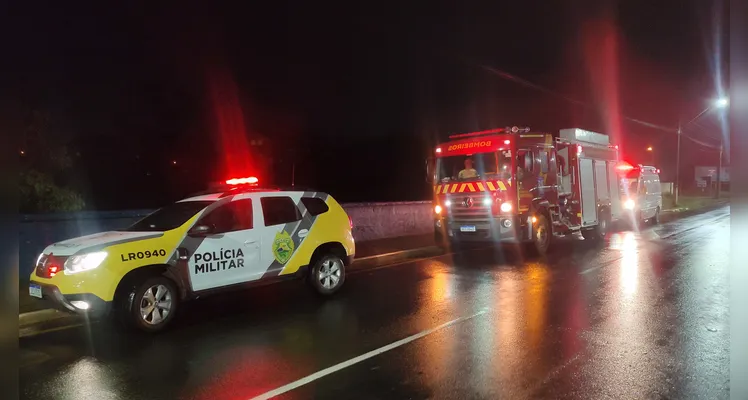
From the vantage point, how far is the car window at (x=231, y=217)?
698 cm

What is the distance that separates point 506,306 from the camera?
7363 mm

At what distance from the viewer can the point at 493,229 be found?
468 inches

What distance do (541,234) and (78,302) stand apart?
1014 cm

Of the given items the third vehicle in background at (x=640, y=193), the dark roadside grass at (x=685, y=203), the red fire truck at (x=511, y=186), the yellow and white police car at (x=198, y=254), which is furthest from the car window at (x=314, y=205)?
the dark roadside grass at (x=685, y=203)

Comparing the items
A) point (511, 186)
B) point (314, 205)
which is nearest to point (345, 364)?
point (314, 205)

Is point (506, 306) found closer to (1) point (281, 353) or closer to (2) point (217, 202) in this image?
(1) point (281, 353)

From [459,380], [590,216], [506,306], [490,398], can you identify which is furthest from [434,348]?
[590,216]

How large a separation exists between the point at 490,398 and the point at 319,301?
4.18m

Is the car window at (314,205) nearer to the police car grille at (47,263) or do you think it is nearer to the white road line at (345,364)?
the white road line at (345,364)

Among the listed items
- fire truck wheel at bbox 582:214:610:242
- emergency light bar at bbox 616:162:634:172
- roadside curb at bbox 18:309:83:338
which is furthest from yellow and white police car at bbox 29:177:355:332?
emergency light bar at bbox 616:162:634:172

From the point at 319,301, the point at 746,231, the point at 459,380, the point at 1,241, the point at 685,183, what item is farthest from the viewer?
the point at 685,183

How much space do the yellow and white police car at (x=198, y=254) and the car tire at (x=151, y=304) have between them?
0.5 inches

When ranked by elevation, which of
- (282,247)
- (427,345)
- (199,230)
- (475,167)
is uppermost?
(475,167)

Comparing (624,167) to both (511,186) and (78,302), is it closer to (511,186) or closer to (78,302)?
(511,186)
